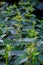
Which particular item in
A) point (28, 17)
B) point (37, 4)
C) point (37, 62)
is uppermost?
point (37, 62)

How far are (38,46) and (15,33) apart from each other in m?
0.40

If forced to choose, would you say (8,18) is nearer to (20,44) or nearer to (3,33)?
(3,33)

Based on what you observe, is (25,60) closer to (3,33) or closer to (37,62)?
(37,62)

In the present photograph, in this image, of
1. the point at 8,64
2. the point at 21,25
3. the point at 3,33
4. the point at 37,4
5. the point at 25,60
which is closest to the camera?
the point at 25,60

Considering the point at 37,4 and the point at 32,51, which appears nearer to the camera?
the point at 32,51

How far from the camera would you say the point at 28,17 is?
2.26 metres

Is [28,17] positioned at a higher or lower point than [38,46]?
lower

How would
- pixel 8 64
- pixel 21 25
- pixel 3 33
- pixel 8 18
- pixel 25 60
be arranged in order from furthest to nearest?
pixel 8 18 < pixel 21 25 < pixel 3 33 < pixel 8 64 < pixel 25 60

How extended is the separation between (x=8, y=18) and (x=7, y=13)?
0.13 meters

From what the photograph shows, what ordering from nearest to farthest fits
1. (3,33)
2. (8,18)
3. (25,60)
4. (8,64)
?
(25,60), (8,64), (3,33), (8,18)

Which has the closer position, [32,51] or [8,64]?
[32,51]

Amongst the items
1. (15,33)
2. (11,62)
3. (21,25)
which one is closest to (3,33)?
(15,33)

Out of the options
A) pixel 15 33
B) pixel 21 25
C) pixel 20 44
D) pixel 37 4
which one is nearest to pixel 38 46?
pixel 20 44

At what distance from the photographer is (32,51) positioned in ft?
3.65
